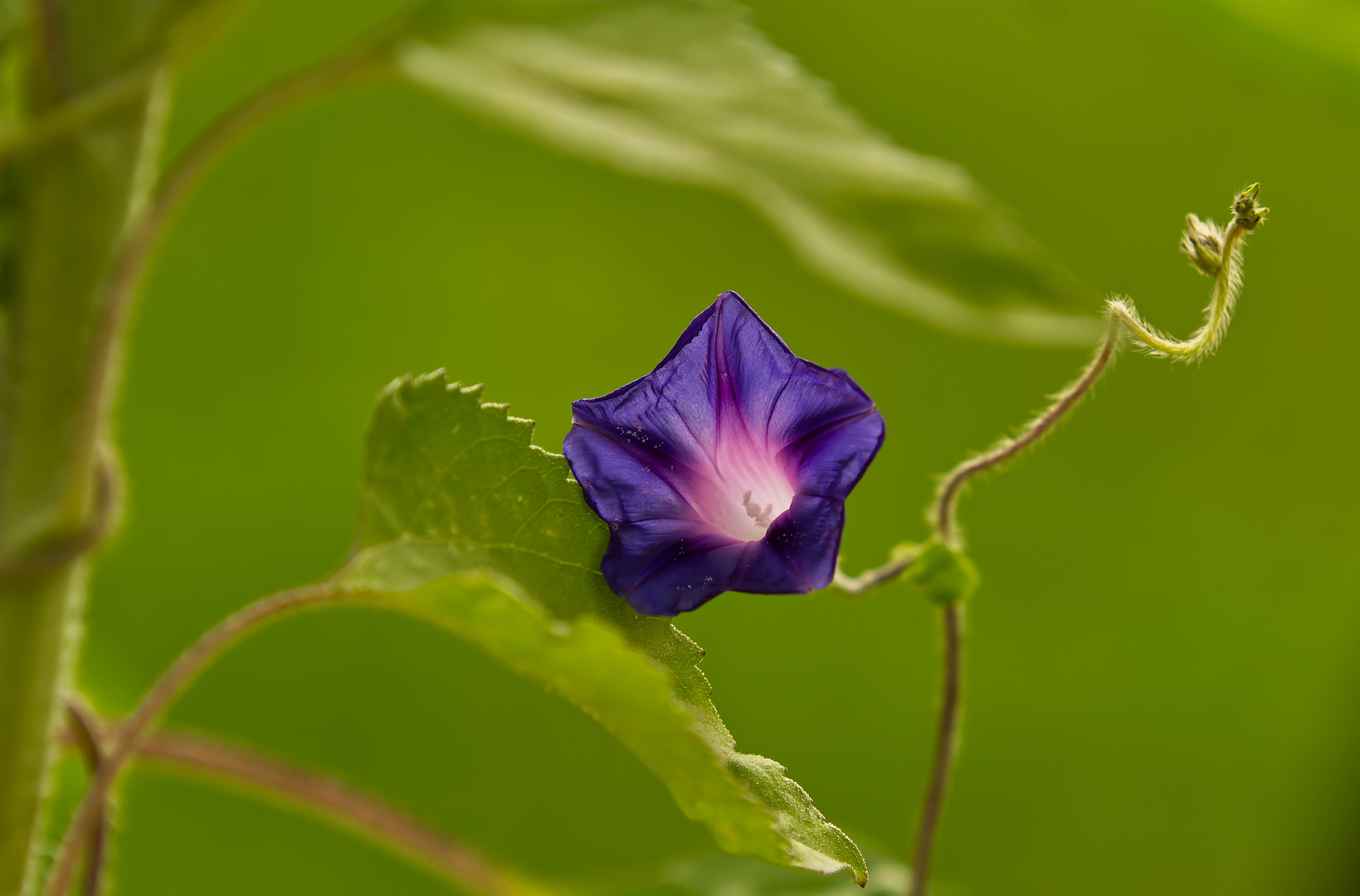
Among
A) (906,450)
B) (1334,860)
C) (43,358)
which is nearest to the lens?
(43,358)

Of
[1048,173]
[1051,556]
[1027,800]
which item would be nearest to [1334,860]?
[1027,800]

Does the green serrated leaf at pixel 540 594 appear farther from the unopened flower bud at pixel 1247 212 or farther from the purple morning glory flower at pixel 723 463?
the unopened flower bud at pixel 1247 212

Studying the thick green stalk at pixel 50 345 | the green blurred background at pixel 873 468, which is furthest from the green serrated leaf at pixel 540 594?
the green blurred background at pixel 873 468

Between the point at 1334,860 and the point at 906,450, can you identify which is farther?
the point at 1334,860

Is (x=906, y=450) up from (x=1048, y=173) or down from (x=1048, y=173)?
down

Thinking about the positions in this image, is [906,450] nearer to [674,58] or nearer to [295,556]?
[295,556]

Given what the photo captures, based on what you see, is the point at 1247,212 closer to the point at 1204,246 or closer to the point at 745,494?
the point at 1204,246
